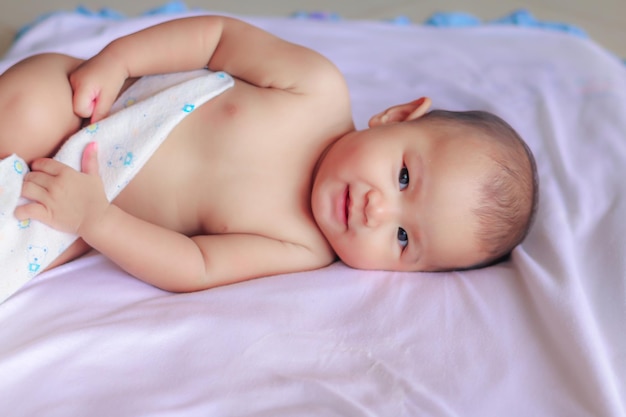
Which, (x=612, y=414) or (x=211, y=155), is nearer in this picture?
(x=612, y=414)

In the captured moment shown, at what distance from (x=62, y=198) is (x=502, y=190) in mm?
654

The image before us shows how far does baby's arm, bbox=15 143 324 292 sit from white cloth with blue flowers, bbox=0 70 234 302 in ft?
0.07

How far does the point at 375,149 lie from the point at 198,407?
490 millimetres

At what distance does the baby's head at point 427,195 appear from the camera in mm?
1068

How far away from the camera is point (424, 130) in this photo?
1.12 m

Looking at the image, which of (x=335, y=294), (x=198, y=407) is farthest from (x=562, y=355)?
(x=198, y=407)

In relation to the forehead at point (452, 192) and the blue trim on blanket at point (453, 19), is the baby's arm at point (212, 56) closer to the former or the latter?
the forehead at point (452, 192)

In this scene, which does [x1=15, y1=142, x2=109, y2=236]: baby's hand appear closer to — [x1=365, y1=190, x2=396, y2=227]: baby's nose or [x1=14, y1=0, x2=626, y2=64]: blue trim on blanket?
[x1=365, y1=190, x2=396, y2=227]: baby's nose

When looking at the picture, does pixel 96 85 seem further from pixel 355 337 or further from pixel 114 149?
pixel 355 337

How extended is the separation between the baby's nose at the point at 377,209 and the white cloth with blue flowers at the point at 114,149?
0.31m

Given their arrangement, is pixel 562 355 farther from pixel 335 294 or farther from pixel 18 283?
pixel 18 283

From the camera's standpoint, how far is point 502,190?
1.08m

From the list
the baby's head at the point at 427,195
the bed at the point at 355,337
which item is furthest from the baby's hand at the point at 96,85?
the baby's head at the point at 427,195

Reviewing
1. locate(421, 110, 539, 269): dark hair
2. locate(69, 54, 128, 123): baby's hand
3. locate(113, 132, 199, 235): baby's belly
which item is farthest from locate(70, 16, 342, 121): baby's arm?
locate(421, 110, 539, 269): dark hair
